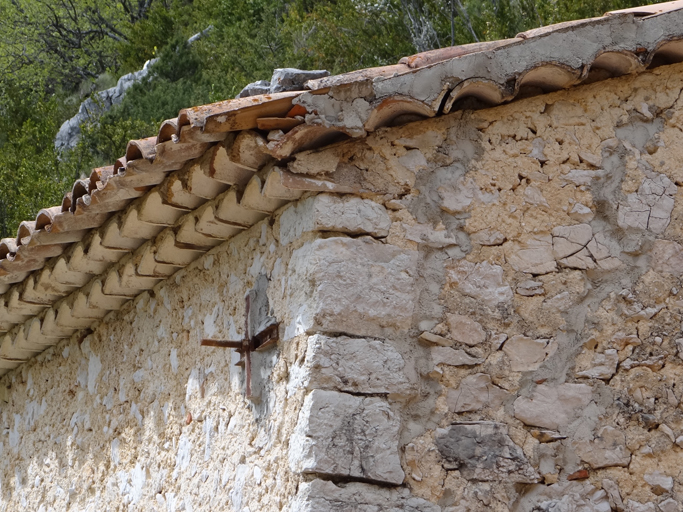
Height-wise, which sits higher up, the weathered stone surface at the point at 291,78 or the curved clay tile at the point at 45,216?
the weathered stone surface at the point at 291,78

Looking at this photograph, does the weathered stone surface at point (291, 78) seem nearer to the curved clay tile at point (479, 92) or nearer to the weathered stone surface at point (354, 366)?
the curved clay tile at point (479, 92)

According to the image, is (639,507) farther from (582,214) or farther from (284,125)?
(284,125)

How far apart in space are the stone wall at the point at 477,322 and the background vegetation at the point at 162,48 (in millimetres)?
5193

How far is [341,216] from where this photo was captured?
294 centimetres

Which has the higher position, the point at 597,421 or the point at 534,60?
the point at 534,60

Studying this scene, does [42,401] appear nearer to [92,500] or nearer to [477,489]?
[92,500]

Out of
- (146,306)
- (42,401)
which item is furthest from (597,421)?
(42,401)

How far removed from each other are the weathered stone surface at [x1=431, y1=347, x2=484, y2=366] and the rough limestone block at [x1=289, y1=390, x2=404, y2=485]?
0.28 meters

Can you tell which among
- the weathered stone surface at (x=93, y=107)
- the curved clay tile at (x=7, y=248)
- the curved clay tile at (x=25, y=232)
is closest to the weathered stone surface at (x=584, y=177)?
the curved clay tile at (x=25, y=232)

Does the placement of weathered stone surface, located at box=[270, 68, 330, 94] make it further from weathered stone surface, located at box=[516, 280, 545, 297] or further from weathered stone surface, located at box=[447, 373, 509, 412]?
weathered stone surface, located at box=[447, 373, 509, 412]

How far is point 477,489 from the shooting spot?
283 cm

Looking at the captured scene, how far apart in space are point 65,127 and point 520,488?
1351cm

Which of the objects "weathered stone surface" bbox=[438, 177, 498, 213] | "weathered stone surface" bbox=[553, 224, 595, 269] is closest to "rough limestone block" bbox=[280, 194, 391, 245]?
"weathered stone surface" bbox=[438, 177, 498, 213]

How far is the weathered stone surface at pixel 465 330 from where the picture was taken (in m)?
2.97
